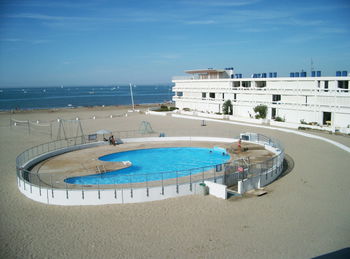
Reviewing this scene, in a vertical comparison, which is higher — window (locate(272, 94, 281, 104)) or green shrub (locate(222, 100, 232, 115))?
window (locate(272, 94, 281, 104))

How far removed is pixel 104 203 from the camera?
708 inches

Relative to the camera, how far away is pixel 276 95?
50.5 metres

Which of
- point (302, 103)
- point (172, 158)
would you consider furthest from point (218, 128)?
point (172, 158)

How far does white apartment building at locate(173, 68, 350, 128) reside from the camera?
4106 cm

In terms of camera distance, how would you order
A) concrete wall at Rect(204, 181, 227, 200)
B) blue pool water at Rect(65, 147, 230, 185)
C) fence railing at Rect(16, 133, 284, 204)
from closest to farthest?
concrete wall at Rect(204, 181, 227, 200), fence railing at Rect(16, 133, 284, 204), blue pool water at Rect(65, 147, 230, 185)

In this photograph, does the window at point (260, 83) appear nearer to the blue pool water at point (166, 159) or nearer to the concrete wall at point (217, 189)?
the blue pool water at point (166, 159)

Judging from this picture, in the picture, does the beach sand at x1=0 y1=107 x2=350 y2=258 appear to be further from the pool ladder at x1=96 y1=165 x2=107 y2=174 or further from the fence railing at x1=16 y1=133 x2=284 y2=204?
the pool ladder at x1=96 y1=165 x2=107 y2=174

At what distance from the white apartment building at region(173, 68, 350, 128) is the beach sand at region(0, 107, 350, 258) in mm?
22491

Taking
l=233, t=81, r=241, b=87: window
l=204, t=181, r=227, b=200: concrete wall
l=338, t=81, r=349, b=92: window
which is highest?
l=233, t=81, r=241, b=87: window

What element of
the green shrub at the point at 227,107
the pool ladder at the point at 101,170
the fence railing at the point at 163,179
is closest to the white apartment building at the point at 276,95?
the green shrub at the point at 227,107

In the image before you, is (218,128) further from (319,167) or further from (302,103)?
(319,167)

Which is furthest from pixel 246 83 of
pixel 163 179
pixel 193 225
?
pixel 193 225

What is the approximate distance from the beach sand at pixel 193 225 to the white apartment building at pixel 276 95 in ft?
73.8

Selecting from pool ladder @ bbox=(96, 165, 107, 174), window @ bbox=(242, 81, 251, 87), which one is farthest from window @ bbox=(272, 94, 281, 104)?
pool ladder @ bbox=(96, 165, 107, 174)
